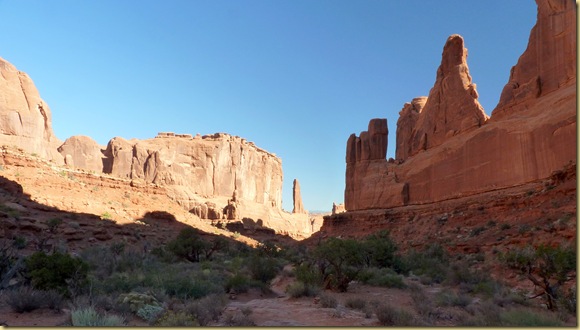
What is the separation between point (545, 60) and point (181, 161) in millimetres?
75946

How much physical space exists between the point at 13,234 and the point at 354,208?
4481 centimetres

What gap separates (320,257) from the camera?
13984 mm

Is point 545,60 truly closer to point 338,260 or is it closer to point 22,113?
point 338,260

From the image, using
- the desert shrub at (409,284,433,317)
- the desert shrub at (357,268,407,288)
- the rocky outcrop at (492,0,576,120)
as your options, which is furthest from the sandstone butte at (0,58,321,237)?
the desert shrub at (409,284,433,317)

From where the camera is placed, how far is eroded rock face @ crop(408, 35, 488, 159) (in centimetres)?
4012

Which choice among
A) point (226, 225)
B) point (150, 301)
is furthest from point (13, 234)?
point (226, 225)

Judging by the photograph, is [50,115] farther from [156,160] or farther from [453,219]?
[453,219]

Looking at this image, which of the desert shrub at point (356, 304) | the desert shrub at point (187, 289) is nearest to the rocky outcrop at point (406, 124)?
the desert shrub at point (356, 304)

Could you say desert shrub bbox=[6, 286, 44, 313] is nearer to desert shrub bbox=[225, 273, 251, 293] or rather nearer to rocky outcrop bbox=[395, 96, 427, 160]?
desert shrub bbox=[225, 273, 251, 293]

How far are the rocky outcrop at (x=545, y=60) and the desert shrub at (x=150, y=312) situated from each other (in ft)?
103

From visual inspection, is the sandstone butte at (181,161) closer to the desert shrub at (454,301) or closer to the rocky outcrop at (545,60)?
the rocky outcrop at (545,60)

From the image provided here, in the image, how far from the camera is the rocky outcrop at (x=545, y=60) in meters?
28.7

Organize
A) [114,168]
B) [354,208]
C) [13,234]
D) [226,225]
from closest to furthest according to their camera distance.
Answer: [13,234] < [354,208] < [226,225] < [114,168]

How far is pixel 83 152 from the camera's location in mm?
81875
